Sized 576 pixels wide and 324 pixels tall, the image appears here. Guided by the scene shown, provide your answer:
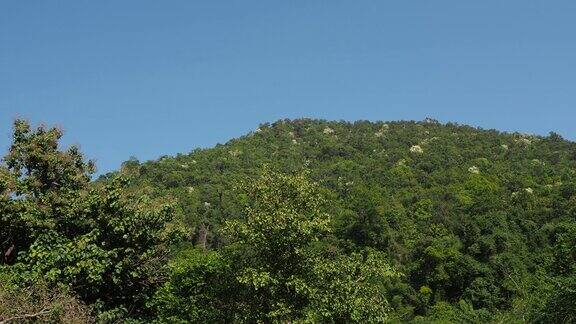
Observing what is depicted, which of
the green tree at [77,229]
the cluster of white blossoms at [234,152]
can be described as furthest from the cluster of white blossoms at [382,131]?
the green tree at [77,229]

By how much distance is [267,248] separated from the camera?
58.7ft

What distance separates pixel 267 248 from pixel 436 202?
59.8 m

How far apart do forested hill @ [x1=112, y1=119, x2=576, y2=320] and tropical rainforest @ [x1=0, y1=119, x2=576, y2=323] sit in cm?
25

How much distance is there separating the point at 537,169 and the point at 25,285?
→ 7868cm

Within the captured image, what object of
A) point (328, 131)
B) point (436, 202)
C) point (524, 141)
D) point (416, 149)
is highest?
point (328, 131)

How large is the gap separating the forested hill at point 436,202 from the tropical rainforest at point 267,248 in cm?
25

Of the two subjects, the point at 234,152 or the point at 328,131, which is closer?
the point at 234,152

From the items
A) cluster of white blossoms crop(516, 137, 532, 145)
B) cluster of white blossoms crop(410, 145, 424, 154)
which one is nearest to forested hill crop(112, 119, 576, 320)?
cluster of white blossoms crop(516, 137, 532, 145)

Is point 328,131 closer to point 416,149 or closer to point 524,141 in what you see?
point 416,149

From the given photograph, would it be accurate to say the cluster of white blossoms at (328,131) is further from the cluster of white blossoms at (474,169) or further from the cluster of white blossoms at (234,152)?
the cluster of white blossoms at (474,169)

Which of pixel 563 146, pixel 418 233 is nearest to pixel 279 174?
pixel 418 233

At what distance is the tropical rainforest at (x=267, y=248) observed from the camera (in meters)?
17.1

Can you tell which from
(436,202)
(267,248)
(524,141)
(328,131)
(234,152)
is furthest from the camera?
(328,131)

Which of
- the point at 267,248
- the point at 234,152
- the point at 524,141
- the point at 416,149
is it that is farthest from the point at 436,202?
the point at 267,248
